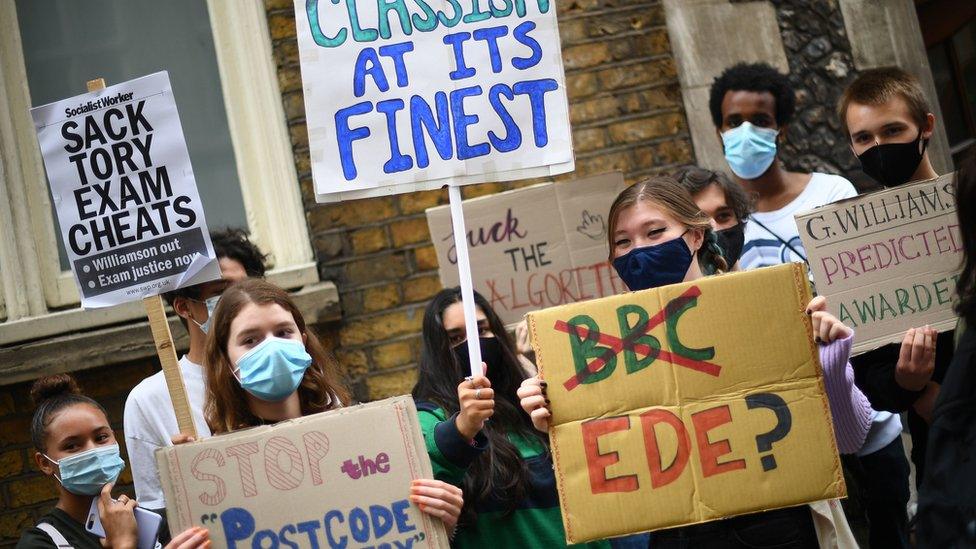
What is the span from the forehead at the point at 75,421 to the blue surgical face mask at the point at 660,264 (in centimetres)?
181

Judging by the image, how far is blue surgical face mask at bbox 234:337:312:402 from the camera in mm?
3098

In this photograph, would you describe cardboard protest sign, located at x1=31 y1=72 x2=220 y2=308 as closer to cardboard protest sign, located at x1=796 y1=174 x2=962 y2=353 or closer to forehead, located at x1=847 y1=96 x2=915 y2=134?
cardboard protest sign, located at x1=796 y1=174 x2=962 y2=353

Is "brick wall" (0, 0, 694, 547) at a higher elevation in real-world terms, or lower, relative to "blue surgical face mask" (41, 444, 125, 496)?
higher

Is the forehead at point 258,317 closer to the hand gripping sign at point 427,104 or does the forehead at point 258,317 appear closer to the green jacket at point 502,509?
the hand gripping sign at point 427,104

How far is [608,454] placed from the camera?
9.36 feet

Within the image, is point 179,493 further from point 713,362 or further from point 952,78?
point 952,78

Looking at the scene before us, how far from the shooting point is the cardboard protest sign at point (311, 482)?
9.59 ft

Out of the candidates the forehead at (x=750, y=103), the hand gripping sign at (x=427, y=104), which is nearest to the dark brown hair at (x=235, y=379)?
the hand gripping sign at (x=427, y=104)

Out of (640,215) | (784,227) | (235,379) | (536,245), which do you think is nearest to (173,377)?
(235,379)

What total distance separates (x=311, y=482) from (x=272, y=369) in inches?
13.3

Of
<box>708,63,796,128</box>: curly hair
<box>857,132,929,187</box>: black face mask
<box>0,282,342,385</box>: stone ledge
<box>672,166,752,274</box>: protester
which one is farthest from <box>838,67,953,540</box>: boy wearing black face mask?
<box>0,282,342,385</box>: stone ledge

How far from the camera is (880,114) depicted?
12.3 ft

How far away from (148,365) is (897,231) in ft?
11.0

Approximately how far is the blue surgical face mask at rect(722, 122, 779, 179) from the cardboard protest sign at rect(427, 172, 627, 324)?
21.3 inches
